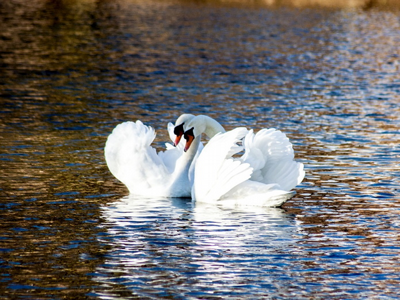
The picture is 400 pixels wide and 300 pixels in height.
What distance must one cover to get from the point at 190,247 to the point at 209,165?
2284 mm

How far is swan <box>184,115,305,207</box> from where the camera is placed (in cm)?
1240

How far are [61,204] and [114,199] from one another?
3.11 feet

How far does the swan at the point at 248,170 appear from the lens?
1240 centimetres

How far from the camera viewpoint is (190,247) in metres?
10.6

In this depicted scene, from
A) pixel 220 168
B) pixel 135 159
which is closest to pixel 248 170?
pixel 220 168

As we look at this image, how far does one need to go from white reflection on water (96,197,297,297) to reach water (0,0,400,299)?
32 mm

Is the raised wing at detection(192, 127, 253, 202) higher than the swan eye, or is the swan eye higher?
the swan eye

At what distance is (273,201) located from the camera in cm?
1251

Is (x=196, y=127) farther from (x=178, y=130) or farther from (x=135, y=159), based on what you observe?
(x=135, y=159)

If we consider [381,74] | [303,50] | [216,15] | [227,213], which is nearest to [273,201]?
[227,213]

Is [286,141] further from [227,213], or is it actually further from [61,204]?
[61,204]

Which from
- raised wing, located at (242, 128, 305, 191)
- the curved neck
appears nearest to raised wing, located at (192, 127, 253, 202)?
raised wing, located at (242, 128, 305, 191)

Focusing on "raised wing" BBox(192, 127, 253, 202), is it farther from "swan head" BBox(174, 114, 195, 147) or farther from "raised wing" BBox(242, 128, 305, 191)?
"swan head" BBox(174, 114, 195, 147)

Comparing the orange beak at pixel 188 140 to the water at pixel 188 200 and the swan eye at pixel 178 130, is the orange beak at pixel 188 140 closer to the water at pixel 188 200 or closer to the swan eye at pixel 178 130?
the swan eye at pixel 178 130
